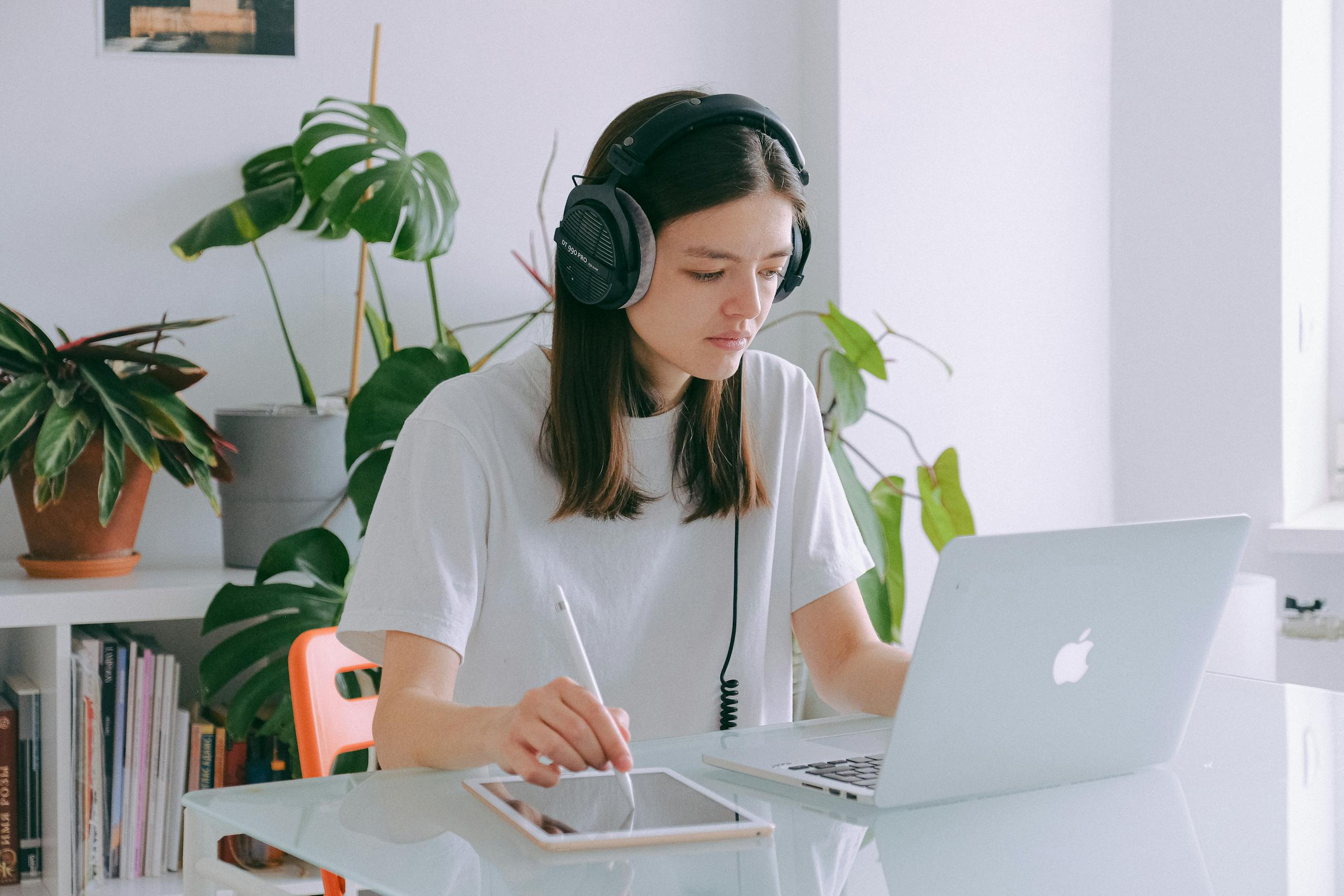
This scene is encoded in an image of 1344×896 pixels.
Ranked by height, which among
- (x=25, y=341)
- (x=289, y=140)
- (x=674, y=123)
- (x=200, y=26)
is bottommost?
(x=25, y=341)

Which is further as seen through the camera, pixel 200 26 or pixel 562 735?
pixel 200 26

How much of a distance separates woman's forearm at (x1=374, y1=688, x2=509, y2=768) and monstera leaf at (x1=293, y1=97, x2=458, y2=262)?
3.04 ft

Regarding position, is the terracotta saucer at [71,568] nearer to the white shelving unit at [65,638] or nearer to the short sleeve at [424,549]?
the white shelving unit at [65,638]

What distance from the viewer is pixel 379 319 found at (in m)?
2.17

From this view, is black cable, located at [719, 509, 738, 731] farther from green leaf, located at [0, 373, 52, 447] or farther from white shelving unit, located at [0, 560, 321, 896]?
green leaf, located at [0, 373, 52, 447]

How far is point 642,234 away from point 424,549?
0.34 metres

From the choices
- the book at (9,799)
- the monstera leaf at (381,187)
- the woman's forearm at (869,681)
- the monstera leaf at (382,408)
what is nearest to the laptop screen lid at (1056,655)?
the woman's forearm at (869,681)

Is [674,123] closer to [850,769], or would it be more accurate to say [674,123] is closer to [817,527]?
[817,527]

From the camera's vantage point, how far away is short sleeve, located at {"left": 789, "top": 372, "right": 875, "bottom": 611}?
54.7 inches

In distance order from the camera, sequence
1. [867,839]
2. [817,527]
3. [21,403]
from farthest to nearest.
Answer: [21,403]
[817,527]
[867,839]

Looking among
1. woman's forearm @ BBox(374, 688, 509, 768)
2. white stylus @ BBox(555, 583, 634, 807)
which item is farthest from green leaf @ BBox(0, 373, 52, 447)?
white stylus @ BBox(555, 583, 634, 807)

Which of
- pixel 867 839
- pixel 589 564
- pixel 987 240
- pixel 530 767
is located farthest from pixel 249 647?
pixel 987 240

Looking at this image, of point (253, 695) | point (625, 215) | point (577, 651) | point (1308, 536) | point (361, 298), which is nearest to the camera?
point (577, 651)

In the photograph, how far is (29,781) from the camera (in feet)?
6.14
